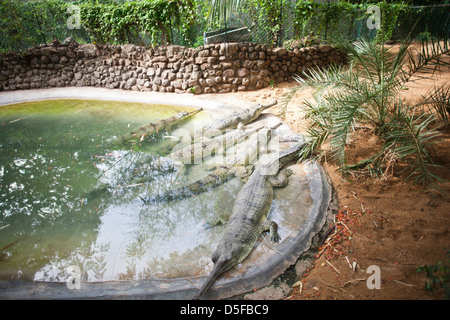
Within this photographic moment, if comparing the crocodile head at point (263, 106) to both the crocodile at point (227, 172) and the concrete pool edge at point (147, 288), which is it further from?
the concrete pool edge at point (147, 288)

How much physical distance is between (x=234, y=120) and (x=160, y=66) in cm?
400

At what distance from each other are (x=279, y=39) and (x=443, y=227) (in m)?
7.09

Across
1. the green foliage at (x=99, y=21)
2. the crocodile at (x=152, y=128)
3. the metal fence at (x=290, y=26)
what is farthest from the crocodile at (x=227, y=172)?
the green foliage at (x=99, y=21)

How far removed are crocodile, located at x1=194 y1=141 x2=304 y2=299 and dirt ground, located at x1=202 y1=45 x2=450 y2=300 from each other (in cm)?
64

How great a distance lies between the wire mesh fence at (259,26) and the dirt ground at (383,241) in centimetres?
525

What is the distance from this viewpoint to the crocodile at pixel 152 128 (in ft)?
17.5

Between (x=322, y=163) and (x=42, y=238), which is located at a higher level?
(x=322, y=163)

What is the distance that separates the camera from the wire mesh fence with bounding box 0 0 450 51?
7574 millimetres

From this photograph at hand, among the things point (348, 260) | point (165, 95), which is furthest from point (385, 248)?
point (165, 95)

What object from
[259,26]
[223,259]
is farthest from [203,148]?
[259,26]

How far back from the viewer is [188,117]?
6402mm

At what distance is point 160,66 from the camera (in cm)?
815

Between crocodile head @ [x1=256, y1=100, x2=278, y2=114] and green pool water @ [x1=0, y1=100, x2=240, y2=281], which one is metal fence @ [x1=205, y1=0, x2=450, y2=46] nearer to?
crocodile head @ [x1=256, y1=100, x2=278, y2=114]

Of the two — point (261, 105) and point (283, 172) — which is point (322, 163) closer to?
point (283, 172)
